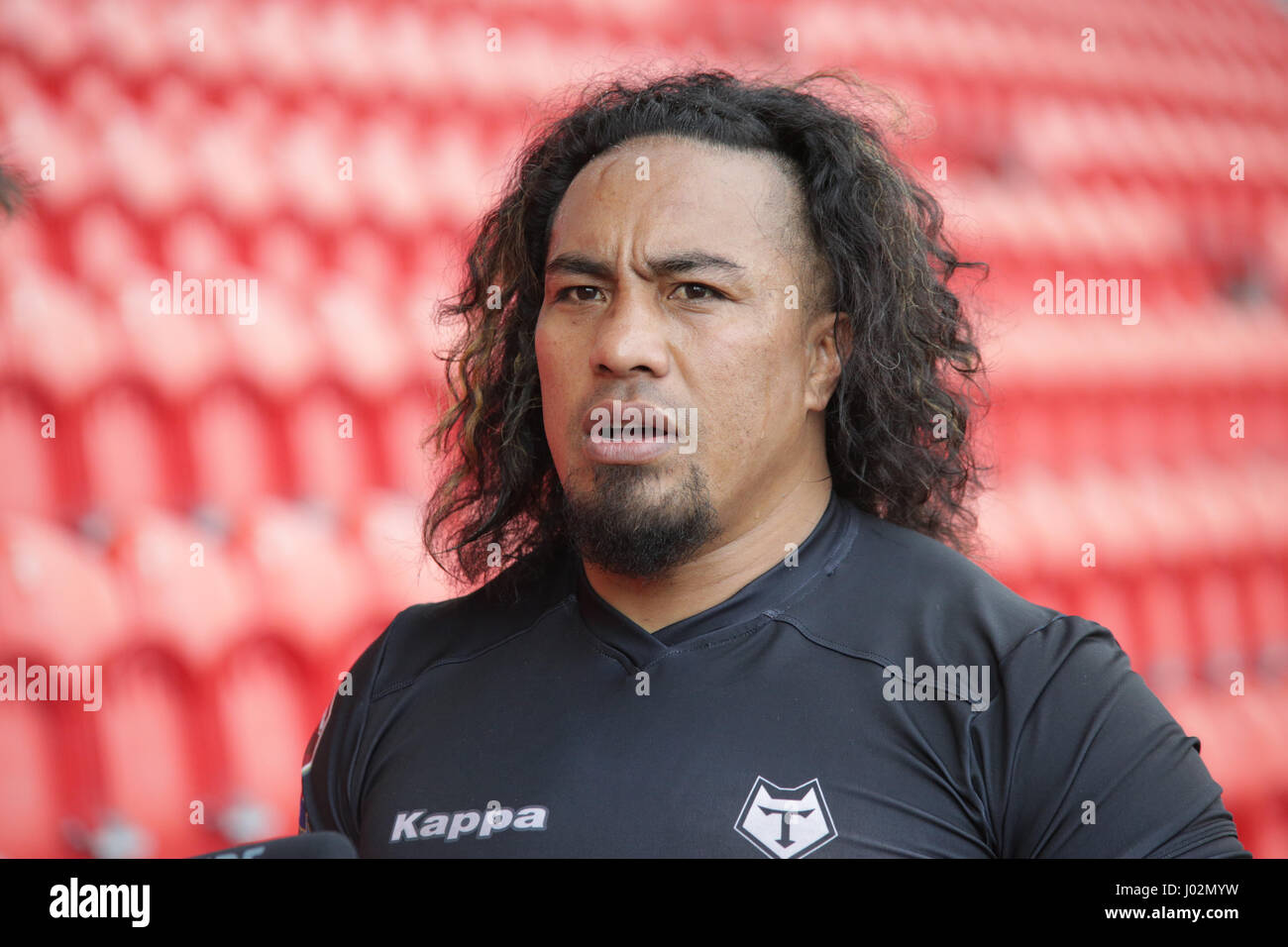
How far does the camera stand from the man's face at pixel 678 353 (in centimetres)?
125

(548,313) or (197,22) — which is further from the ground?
(197,22)

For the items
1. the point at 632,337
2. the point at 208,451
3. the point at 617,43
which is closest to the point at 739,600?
the point at 632,337

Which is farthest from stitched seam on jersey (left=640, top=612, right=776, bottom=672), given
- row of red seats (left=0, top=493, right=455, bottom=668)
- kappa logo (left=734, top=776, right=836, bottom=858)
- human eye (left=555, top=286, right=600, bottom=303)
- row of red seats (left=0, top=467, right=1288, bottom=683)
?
row of red seats (left=0, top=493, right=455, bottom=668)

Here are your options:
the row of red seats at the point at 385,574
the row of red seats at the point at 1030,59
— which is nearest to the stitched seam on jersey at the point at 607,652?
the row of red seats at the point at 385,574

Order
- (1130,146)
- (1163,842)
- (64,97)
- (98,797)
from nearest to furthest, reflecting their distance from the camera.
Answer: (1163,842)
(98,797)
(64,97)
(1130,146)

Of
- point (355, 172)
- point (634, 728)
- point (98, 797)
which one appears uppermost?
point (355, 172)

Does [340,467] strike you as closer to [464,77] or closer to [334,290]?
[334,290]

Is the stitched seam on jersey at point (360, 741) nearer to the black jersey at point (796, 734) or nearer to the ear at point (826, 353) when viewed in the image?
the black jersey at point (796, 734)

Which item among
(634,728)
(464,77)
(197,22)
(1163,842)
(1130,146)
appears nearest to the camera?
(1163,842)

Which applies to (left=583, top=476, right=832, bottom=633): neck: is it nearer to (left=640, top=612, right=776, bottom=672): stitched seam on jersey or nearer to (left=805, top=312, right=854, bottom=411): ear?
(left=640, top=612, right=776, bottom=672): stitched seam on jersey

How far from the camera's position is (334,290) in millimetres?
2807

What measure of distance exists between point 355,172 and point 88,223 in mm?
668

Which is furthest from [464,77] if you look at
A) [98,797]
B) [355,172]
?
[98,797]

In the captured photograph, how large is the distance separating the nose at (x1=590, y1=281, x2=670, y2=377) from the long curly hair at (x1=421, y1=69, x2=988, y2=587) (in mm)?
217
